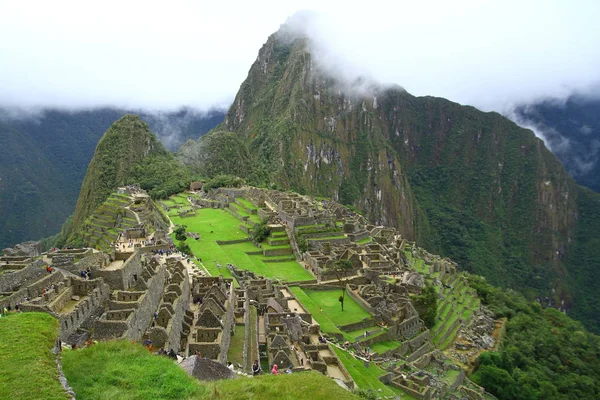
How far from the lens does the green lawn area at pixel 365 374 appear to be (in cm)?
2444

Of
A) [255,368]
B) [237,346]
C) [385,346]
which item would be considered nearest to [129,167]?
[385,346]

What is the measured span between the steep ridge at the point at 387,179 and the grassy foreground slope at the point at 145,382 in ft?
320

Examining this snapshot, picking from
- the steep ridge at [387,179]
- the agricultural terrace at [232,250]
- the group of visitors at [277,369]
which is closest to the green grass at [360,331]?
the agricultural terrace at [232,250]

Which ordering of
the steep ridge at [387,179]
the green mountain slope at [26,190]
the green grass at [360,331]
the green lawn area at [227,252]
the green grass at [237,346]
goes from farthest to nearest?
the steep ridge at [387,179]
the green mountain slope at [26,190]
the green lawn area at [227,252]
the green grass at [360,331]
the green grass at [237,346]

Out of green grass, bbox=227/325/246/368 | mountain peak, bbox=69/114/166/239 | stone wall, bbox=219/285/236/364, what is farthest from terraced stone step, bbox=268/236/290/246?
mountain peak, bbox=69/114/166/239

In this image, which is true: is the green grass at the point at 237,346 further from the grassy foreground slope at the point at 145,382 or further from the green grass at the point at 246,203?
the green grass at the point at 246,203

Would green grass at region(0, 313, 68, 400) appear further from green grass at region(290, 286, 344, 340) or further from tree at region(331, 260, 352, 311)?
tree at region(331, 260, 352, 311)

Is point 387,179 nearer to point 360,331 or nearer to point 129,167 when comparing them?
point 129,167

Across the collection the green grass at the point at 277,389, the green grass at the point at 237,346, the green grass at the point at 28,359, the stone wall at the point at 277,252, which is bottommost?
the stone wall at the point at 277,252

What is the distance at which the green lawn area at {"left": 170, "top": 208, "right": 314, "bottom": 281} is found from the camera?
39.2 metres

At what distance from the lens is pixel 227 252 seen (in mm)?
43844

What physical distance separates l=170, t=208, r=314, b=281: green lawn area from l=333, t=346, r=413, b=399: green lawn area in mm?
11601

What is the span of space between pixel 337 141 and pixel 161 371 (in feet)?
481

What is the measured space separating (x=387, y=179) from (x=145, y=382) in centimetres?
15792
